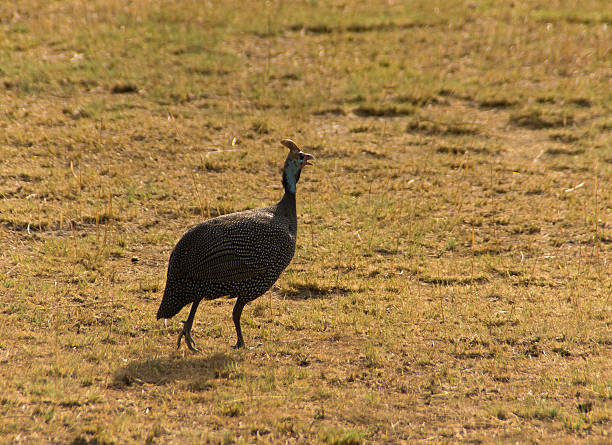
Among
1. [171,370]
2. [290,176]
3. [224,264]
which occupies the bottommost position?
[171,370]

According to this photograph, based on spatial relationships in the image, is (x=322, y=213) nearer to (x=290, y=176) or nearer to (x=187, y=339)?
(x=290, y=176)

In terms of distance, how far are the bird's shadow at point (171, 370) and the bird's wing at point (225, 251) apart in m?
0.63

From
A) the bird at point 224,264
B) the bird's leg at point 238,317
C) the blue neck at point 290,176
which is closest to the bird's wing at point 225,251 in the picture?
the bird at point 224,264

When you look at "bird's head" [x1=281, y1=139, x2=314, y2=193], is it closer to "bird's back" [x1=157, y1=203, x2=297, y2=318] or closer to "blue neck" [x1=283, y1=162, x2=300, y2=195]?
"blue neck" [x1=283, y1=162, x2=300, y2=195]

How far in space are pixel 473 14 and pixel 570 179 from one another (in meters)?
6.32

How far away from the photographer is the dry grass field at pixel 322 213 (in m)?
5.20

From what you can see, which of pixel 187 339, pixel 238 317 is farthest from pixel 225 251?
pixel 187 339

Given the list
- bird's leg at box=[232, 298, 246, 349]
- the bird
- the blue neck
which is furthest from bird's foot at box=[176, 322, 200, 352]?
the blue neck

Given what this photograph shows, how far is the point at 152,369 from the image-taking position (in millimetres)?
5535

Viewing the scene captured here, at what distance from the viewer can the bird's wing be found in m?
5.81

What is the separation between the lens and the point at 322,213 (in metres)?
8.90

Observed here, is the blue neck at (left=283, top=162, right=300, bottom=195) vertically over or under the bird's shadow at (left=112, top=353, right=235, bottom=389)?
over

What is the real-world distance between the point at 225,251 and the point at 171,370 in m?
0.99

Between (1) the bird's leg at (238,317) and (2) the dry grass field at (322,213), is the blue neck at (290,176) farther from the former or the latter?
(2) the dry grass field at (322,213)
